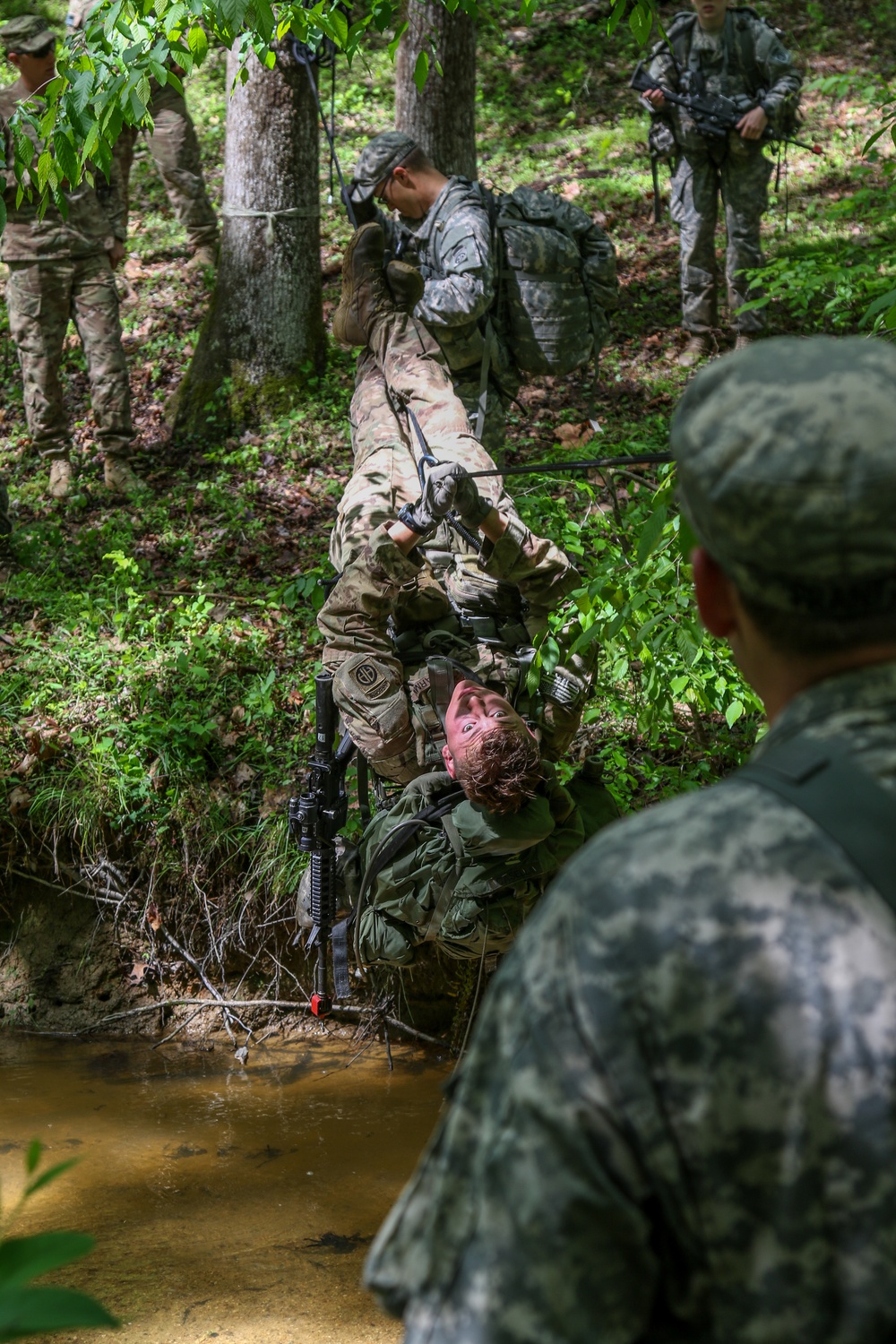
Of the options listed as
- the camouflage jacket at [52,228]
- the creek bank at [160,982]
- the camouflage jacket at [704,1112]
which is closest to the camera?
the camouflage jacket at [704,1112]

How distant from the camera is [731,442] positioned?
1.05 metres

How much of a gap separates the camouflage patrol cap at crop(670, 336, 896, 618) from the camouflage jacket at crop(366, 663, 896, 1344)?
19cm

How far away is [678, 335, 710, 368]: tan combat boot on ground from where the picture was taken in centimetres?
817

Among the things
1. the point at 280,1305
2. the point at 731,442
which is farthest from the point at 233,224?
the point at 731,442

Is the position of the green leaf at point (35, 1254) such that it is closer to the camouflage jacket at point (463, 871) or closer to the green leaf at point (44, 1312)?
the green leaf at point (44, 1312)

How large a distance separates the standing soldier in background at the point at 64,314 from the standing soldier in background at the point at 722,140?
12.5 ft

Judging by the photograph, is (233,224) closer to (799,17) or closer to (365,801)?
(365,801)

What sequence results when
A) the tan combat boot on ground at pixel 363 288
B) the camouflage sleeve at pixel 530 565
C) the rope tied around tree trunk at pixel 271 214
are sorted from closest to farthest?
the camouflage sleeve at pixel 530 565
the tan combat boot on ground at pixel 363 288
the rope tied around tree trunk at pixel 271 214

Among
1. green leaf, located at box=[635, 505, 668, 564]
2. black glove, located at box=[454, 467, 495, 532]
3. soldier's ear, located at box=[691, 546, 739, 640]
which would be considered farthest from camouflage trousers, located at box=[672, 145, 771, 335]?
soldier's ear, located at box=[691, 546, 739, 640]

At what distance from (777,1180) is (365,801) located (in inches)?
150

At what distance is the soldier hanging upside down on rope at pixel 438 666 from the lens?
373 cm

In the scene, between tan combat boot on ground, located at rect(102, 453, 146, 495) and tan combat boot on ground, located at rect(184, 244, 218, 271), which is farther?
tan combat boot on ground, located at rect(184, 244, 218, 271)

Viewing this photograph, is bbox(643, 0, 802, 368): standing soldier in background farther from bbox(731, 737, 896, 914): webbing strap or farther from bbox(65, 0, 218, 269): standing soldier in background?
bbox(731, 737, 896, 914): webbing strap

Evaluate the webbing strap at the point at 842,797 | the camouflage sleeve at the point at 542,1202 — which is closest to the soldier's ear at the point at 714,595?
the webbing strap at the point at 842,797
